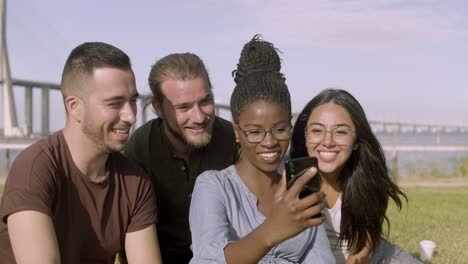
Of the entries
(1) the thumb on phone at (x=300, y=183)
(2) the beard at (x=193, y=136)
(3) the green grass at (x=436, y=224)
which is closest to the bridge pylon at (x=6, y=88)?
(3) the green grass at (x=436, y=224)

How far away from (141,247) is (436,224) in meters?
4.63

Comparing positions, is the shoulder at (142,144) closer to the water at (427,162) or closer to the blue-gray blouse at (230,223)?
the blue-gray blouse at (230,223)

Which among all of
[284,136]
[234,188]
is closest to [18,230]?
[234,188]

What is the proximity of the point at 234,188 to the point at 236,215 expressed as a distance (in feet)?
0.44

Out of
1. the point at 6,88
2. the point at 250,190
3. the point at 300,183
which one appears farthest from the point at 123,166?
the point at 6,88

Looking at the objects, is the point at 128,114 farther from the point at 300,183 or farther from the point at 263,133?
the point at 300,183

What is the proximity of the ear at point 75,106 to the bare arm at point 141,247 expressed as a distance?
2.05 ft

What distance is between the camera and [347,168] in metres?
3.38

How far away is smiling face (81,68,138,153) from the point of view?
8.84 ft

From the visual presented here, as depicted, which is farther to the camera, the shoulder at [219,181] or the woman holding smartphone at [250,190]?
the shoulder at [219,181]

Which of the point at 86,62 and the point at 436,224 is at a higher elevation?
the point at 86,62

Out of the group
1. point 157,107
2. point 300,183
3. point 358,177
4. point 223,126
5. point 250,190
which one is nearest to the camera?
point 300,183

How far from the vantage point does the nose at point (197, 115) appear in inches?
132

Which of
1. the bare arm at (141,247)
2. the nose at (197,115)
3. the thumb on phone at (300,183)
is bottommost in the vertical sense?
the bare arm at (141,247)
